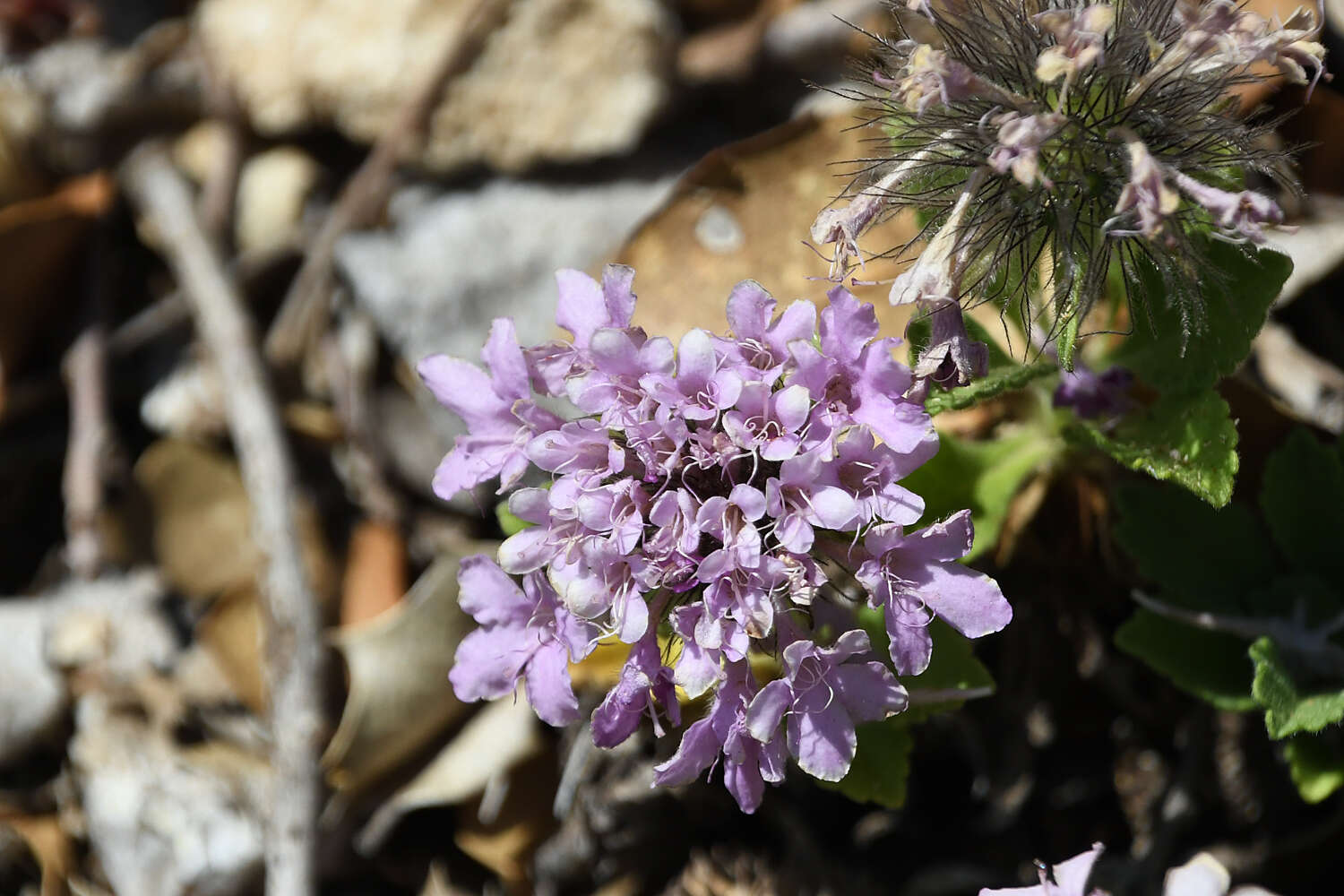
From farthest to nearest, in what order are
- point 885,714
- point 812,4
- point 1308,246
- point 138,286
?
1. point 138,286
2. point 812,4
3. point 1308,246
4. point 885,714

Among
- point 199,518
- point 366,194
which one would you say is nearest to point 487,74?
point 366,194

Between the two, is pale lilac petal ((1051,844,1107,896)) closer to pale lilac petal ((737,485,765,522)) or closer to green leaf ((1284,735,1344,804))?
green leaf ((1284,735,1344,804))

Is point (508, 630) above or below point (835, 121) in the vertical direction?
below

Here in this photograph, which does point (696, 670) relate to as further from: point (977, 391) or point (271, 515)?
point (271, 515)

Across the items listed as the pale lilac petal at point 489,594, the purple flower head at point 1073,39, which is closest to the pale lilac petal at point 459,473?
the pale lilac petal at point 489,594

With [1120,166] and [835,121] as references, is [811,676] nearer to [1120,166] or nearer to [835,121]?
[1120,166]

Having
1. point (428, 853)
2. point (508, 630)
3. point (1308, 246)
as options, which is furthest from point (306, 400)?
point (1308, 246)

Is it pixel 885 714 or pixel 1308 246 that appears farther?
pixel 1308 246
